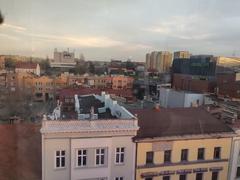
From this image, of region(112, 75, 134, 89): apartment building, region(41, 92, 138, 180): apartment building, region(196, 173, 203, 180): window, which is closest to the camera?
region(41, 92, 138, 180): apartment building

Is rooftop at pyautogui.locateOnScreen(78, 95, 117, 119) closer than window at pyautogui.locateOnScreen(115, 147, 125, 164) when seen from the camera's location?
No

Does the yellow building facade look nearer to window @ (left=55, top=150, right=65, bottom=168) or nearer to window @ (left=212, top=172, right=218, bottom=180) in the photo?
window @ (left=212, top=172, right=218, bottom=180)

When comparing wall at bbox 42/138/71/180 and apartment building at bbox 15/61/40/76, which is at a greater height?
apartment building at bbox 15/61/40/76

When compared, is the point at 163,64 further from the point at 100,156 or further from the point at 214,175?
the point at 100,156

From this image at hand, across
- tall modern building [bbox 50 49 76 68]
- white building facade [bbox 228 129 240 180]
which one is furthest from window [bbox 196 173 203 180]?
tall modern building [bbox 50 49 76 68]

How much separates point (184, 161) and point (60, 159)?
69.4 inches

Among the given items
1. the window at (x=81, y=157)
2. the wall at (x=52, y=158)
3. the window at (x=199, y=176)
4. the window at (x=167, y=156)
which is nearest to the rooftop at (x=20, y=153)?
the wall at (x=52, y=158)

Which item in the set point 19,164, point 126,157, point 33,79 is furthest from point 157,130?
point 33,79

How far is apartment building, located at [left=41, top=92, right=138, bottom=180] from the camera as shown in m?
3.51

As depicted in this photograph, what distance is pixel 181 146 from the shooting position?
4.09 meters

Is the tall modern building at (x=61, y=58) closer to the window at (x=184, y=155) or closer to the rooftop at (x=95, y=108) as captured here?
the rooftop at (x=95, y=108)

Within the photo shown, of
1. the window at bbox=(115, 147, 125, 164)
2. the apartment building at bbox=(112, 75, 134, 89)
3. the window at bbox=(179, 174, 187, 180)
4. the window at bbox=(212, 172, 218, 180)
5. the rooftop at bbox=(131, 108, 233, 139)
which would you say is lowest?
the window at bbox=(212, 172, 218, 180)

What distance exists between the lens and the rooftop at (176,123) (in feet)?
13.3

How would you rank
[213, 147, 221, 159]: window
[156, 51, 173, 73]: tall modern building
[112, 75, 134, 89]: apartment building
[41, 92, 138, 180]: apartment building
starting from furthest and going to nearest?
[112, 75, 134, 89]: apartment building < [156, 51, 173, 73]: tall modern building < [213, 147, 221, 159]: window < [41, 92, 138, 180]: apartment building
